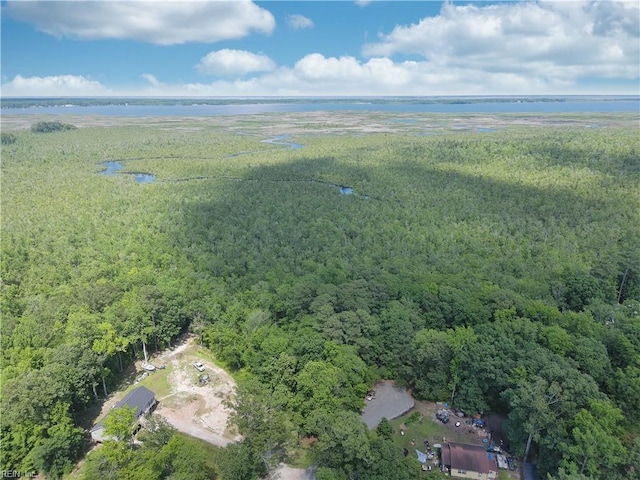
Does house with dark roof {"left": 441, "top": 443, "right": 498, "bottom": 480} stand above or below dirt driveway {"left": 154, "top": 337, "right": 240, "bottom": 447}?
above

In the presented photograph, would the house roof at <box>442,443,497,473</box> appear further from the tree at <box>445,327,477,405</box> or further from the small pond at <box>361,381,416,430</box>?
the tree at <box>445,327,477,405</box>

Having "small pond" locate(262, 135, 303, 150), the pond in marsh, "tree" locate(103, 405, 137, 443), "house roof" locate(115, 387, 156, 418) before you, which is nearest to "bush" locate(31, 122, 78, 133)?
the pond in marsh

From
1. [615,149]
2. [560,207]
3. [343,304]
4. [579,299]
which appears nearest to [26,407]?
[343,304]

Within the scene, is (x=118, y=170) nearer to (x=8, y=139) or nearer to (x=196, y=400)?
(x=8, y=139)

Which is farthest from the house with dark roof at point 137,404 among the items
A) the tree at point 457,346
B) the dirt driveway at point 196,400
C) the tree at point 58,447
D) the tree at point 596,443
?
the tree at point 596,443

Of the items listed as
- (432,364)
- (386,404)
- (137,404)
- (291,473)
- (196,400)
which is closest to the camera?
(291,473)

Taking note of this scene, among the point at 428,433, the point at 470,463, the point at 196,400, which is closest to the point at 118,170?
the point at 196,400
